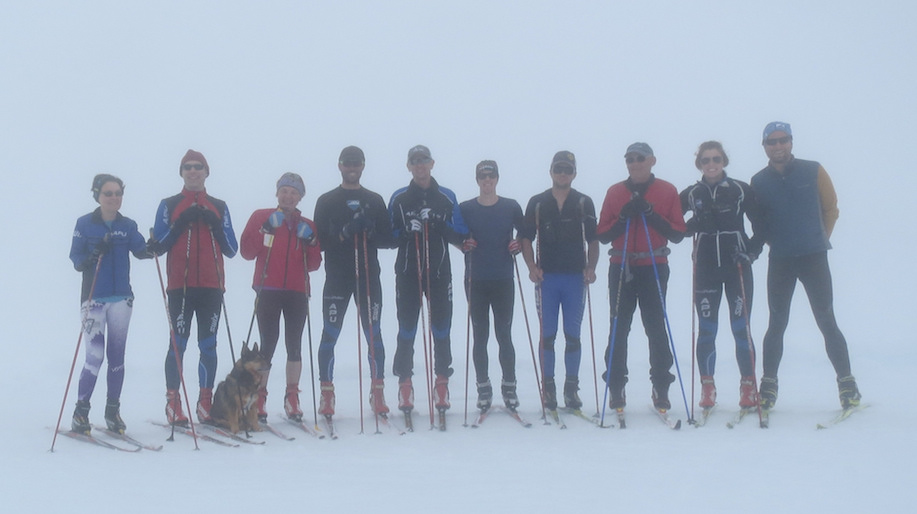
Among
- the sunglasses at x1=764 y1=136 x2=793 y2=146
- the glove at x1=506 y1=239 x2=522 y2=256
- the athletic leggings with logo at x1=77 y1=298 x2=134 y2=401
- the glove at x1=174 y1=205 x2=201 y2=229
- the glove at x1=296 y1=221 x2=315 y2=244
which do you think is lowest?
the athletic leggings with logo at x1=77 y1=298 x2=134 y2=401

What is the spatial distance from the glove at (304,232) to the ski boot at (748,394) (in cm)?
325

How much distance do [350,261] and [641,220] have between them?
2.11 metres

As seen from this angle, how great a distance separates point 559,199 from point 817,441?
229cm

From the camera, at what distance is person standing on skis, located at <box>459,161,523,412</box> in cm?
536

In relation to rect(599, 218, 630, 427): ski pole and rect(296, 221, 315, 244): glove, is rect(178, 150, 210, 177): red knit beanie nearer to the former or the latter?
rect(296, 221, 315, 244): glove

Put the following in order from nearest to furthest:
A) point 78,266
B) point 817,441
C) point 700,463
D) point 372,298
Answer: point 700,463, point 817,441, point 78,266, point 372,298

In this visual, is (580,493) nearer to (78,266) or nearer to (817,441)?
(817,441)

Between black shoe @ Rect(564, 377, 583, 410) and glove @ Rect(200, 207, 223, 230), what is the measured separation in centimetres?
275

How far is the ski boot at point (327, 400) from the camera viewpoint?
16.8 feet

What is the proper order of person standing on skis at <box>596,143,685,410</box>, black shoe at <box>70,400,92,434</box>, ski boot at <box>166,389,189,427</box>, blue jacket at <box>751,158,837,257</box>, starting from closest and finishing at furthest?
1. black shoe at <box>70,400,92,434</box>
2. ski boot at <box>166,389,189,427</box>
3. blue jacket at <box>751,158,837,257</box>
4. person standing on skis at <box>596,143,685,410</box>

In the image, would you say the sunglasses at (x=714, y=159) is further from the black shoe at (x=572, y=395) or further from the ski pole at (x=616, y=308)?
the black shoe at (x=572, y=395)

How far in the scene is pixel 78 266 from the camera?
490cm

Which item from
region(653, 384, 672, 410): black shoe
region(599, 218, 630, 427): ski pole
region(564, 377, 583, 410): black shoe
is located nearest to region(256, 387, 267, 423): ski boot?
region(564, 377, 583, 410): black shoe

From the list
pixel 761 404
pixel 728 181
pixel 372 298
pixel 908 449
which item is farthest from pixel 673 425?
pixel 372 298
